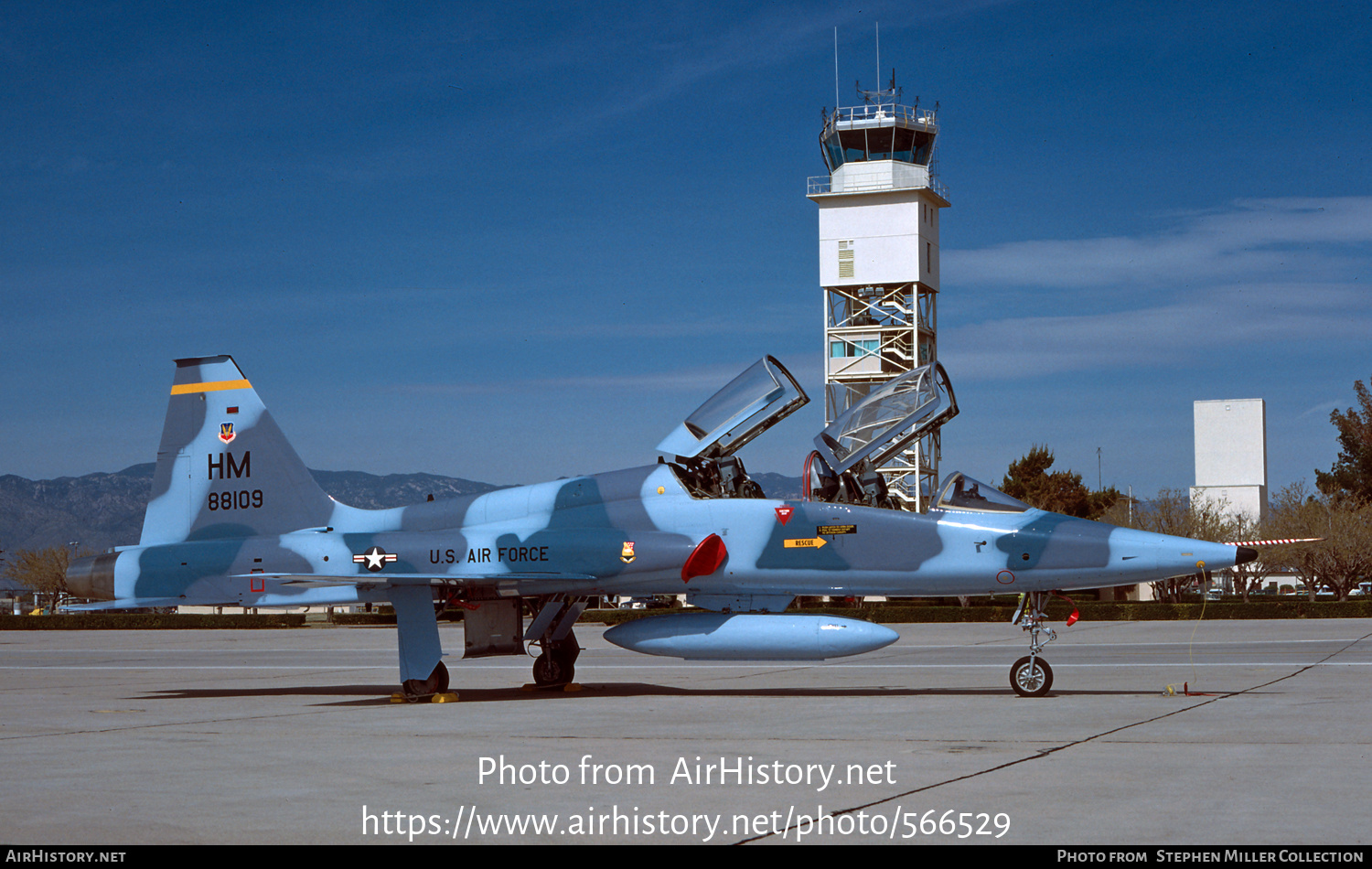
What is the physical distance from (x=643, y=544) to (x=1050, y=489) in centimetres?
5493

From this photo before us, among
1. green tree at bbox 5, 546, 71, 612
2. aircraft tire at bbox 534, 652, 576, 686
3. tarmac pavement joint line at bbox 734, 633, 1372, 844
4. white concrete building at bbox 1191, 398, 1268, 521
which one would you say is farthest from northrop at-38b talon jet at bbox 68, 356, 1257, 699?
green tree at bbox 5, 546, 71, 612

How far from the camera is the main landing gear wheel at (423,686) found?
14883 millimetres

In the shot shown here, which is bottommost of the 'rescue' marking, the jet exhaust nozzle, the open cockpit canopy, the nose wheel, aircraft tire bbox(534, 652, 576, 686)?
aircraft tire bbox(534, 652, 576, 686)

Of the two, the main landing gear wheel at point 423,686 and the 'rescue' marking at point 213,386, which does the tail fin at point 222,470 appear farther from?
the main landing gear wheel at point 423,686

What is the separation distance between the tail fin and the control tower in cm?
5142

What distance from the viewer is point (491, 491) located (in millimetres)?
16312

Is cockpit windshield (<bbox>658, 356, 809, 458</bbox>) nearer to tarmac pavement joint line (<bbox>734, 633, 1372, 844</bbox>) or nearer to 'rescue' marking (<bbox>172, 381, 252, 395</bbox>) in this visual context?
tarmac pavement joint line (<bbox>734, 633, 1372, 844</bbox>)

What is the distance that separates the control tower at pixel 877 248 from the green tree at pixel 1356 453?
24.0m

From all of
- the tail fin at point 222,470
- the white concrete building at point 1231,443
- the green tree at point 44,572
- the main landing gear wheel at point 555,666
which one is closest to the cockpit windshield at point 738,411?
the main landing gear wheel at point 555,666

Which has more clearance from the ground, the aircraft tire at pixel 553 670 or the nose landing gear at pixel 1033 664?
the nose landing gear at pixel 1033 664

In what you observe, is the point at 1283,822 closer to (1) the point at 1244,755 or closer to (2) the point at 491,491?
Result: (1) the point at 1244,755

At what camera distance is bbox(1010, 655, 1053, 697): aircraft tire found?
1394cm

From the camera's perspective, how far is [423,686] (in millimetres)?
14922
